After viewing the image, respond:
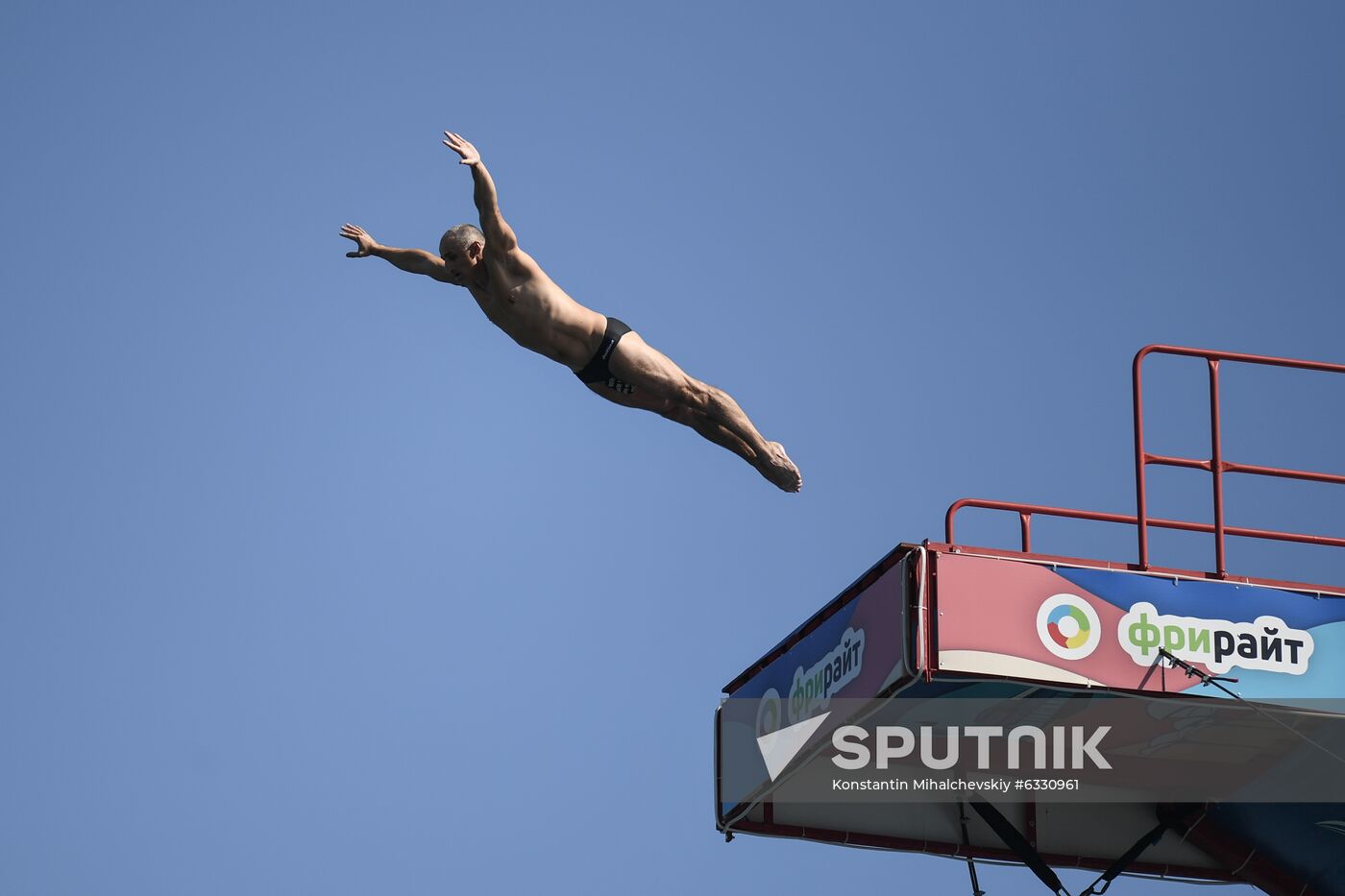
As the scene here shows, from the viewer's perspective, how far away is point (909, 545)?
19250 mm

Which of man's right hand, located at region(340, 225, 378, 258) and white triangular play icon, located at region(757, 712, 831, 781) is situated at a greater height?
man's right hand, located at region(340, 225, 378, 258)

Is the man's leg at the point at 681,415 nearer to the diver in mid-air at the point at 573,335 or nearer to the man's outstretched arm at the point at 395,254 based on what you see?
the diver in mid-air at the point at 573,335

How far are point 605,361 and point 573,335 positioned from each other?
40 cm

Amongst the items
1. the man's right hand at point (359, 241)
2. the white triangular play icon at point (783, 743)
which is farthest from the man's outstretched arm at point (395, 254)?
the white triangular play icon at point (783, 743)

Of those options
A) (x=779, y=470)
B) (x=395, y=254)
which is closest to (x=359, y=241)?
(x=395, y=254)

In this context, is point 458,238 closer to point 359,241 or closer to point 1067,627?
point 359,241

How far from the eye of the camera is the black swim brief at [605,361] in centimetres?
2192

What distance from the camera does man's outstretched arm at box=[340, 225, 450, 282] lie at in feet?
72.2

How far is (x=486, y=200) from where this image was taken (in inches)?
810

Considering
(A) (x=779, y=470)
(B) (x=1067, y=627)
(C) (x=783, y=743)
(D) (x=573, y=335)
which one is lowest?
(C) (x=783, y=743)

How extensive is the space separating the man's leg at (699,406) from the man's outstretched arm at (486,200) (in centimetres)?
160

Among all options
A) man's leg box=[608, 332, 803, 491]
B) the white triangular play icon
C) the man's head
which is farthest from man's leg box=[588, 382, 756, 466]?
the white triangular play icon

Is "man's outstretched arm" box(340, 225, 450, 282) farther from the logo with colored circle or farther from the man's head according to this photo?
the logo with colored circle

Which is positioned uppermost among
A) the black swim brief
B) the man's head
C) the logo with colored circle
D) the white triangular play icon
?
the man's head
